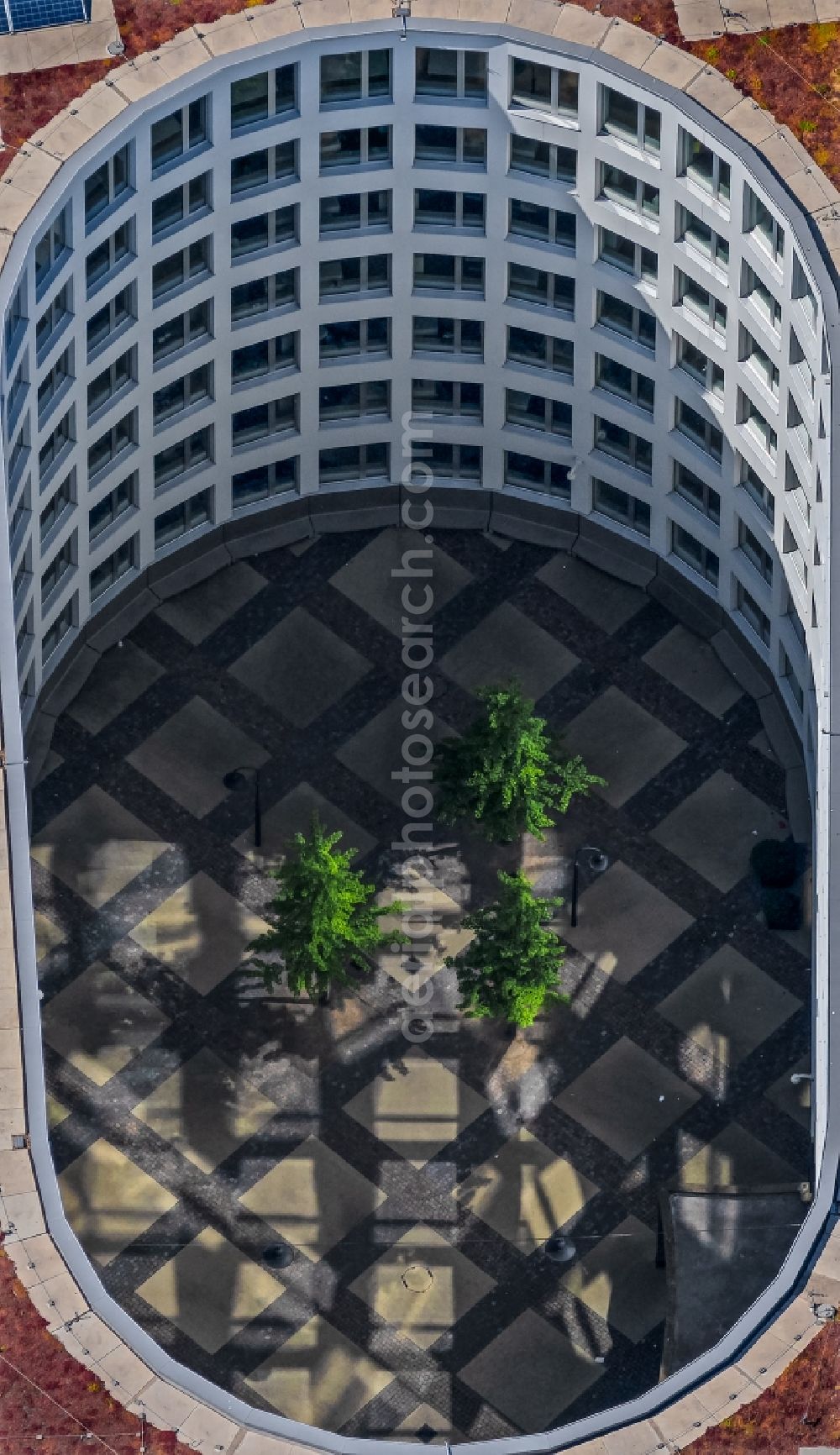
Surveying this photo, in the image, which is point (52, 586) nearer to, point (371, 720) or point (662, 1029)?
point (371, 720)

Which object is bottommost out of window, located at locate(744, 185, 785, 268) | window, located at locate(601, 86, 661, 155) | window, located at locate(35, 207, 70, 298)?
window, located at locate(35, 207, 70, 298)

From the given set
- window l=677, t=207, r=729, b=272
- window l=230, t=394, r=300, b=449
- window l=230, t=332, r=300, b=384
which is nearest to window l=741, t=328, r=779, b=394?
window l=677, t=207, r=729, b=272

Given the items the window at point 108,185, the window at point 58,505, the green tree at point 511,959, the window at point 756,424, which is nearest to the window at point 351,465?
the window at point 58,505

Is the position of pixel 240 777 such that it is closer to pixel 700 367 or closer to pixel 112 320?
pixel 112 320

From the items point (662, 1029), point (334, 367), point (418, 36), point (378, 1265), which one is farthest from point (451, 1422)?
point (418, 36)

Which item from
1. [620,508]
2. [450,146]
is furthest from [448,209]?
[620,508]

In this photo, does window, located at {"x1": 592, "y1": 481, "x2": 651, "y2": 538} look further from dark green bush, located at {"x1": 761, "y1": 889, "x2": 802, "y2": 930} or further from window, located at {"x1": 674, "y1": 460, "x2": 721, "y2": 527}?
dark green bush, located at {"x1": 761, "y1": 889, "x2": 802, "y2": 930}
